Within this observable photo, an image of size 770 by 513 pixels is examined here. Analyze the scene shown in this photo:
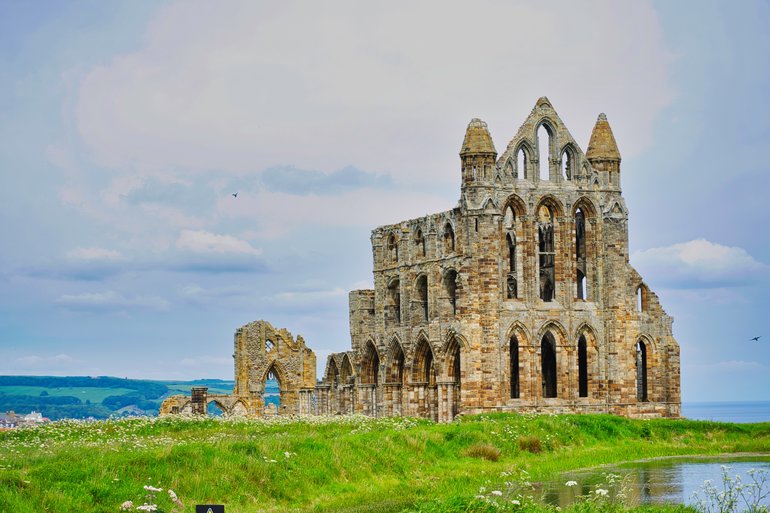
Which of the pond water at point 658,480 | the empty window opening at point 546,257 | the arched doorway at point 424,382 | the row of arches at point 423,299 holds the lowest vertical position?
the pond water at point 658,480

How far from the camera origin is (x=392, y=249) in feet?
237

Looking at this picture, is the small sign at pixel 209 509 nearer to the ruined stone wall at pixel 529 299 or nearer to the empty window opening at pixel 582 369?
the ruined stone wall at pixel 529 299

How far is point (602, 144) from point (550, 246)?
550 centimetres

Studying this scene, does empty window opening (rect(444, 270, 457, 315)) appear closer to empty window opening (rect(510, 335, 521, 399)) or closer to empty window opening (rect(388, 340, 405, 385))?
empty window opening (rect(510, 335, 521, 399))

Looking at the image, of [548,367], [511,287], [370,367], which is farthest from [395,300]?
[548,367]

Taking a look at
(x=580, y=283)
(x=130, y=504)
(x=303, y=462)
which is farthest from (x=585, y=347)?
(x=130, y=504)

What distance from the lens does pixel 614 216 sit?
6631 cm

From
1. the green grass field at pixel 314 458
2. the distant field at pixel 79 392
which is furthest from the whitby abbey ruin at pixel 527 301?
the distant field at pixel 79 392

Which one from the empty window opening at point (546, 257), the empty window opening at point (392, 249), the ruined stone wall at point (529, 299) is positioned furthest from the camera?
the empty window opening at point (392, 249)

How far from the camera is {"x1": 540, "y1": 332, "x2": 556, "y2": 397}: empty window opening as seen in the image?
67.8 metres

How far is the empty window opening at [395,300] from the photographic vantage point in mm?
71688

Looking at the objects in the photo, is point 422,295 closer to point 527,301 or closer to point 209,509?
point 527,301

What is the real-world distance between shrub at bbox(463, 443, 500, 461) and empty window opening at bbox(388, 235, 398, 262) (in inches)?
1064

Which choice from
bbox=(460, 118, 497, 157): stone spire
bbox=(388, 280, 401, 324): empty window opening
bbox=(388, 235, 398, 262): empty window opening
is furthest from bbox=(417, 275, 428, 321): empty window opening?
bbox=(460, 118, 497, 157): stone spire
